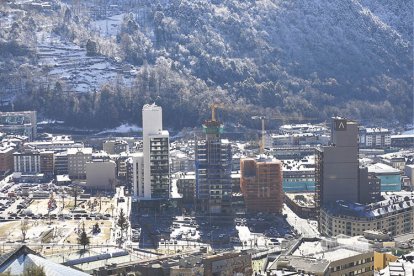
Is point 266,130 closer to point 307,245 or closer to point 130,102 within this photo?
point 130,102

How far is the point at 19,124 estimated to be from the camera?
2103 inches

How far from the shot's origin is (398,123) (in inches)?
2534

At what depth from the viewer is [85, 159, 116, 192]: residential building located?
4094 centimetres

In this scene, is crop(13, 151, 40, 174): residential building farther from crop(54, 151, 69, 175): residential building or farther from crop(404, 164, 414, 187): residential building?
crop(404, 164, 414, 187): residential building

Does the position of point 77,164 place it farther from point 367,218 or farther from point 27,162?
point 367,218

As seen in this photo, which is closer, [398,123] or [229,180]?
[229,180]

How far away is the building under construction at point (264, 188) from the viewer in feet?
117

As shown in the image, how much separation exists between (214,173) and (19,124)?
21.5 meters

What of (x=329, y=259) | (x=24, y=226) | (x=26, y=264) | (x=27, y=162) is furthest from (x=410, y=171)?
(x=26, y=264)

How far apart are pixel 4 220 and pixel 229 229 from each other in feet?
28.4

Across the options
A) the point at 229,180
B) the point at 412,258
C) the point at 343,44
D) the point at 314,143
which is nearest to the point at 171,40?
the point at 343,44

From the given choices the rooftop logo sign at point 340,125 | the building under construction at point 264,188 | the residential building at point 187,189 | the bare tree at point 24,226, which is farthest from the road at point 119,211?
the rooftop logo sign at point 340,125

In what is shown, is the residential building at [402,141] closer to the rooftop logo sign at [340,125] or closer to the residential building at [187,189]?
the residential building at [187,189]

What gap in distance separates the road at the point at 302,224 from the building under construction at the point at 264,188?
0.67 m
